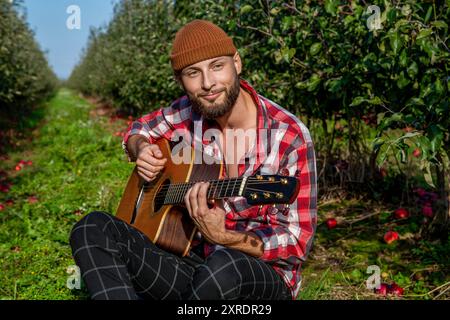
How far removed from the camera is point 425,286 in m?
3.31

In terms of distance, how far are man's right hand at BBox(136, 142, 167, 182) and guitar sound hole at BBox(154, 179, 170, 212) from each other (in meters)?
0.10

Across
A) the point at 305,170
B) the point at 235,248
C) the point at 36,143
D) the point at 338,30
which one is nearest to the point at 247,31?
the point at 338,30

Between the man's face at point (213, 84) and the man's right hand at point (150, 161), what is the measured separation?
15.7 inches

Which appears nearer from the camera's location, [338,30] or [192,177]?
[192,177]

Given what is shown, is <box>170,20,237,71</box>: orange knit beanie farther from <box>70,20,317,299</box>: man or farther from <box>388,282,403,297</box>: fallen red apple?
<box>388,282,403,297</box>: fallen red apple

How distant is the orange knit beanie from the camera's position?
248 centimetres

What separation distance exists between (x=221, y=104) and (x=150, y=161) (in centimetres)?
56

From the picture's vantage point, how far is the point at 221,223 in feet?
6.96

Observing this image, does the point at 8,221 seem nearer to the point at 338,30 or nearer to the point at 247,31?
the point at 247,31

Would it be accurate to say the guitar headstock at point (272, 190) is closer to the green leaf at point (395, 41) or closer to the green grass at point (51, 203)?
the green leaf at point (395, 41)

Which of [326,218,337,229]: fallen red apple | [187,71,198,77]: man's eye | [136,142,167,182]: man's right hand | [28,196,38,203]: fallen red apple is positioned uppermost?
[187,71,198,77]: man's eye

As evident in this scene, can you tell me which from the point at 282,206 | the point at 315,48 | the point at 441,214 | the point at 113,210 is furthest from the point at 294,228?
the point at 113,210

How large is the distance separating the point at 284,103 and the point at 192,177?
2.51 m

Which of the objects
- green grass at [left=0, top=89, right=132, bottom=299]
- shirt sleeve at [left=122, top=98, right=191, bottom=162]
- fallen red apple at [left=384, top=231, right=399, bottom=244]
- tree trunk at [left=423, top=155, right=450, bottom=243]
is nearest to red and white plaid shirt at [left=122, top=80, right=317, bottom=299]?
shirt sleeve at [left=122, top=98, right=191, bottom=162]
